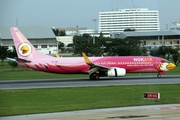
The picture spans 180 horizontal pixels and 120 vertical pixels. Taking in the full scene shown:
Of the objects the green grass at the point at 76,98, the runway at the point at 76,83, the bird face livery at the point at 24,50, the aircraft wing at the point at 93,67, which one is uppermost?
the bird face livery at the point at 24,50

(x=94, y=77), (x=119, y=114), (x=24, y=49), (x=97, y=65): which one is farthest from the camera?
(x=24, y=49)

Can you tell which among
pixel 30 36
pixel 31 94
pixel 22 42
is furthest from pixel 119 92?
pixel 30 36

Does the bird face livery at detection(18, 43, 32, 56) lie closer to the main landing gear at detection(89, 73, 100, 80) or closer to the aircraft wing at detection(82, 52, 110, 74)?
the aircraft wing at detection(82, 52, 110, 74)

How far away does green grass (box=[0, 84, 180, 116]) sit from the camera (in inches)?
1128

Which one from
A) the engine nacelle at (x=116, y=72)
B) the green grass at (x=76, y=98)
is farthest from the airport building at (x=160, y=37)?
the green grass at (x=76, y=98)

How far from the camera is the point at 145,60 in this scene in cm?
5544

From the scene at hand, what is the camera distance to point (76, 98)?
112ft

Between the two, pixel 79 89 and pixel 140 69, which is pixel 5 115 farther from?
pixel 140 69

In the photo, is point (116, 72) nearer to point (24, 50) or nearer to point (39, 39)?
point (24, 50)

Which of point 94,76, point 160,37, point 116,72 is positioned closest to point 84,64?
point 94,76

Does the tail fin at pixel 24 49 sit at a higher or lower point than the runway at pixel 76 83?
higher

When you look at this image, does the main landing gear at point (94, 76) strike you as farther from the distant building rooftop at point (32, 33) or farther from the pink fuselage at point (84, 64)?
the distant building rooftop at point (32, 33)

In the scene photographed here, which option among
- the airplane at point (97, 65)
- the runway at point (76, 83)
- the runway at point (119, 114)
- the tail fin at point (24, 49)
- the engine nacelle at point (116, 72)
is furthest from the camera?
the tail fin at point (24, 49)

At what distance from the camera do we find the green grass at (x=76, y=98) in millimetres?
28656
